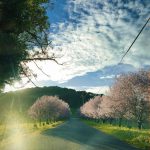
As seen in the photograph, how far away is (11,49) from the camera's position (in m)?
17.8

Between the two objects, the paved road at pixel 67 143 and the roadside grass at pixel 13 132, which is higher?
the roadside grass at pixel 13 132

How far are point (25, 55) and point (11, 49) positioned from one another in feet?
6.58

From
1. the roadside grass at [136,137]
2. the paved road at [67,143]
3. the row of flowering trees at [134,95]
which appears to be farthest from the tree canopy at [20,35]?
the row of flowering trees at [134,95]

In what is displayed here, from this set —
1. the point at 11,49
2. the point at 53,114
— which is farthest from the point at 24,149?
the point at 53,114

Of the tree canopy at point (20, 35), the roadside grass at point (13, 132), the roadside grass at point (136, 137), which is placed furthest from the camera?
the roadside grass at point (13, 132)

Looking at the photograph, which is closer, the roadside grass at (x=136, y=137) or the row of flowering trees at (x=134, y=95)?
the roadside grass at (x=136, y=137)

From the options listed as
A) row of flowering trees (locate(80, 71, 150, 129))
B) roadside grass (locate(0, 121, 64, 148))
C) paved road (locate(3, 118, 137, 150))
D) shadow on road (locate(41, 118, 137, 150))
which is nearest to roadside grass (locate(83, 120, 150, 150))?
shadow on road (locate(41, 118, 137, 150))

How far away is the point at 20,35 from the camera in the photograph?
19.7 m

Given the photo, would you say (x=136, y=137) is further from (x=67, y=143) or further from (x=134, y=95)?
(x=134, y=95)

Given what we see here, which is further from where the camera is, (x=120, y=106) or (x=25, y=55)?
(x=120, y=106)

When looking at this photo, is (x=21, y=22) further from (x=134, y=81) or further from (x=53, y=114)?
(x=53, y=114)

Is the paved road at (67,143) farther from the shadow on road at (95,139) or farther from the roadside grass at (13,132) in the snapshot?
the roadside grass at (13,132)

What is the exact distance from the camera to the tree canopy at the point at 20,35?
17.3 meters

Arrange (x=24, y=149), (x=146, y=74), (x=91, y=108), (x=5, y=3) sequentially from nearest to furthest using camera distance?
(x=5, y=3) < (x=24, y=149) < (x=146, y=74) < (x=91, y=108)
